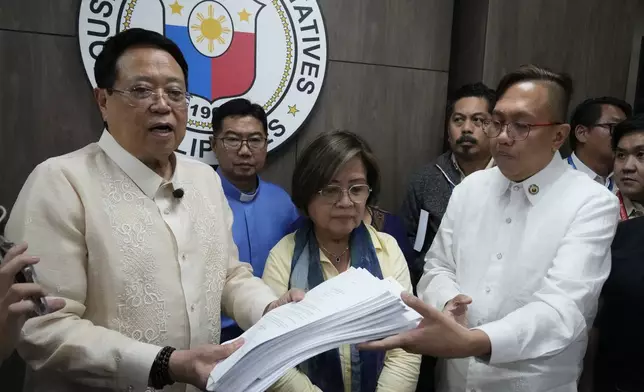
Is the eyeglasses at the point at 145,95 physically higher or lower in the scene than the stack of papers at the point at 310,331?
higher

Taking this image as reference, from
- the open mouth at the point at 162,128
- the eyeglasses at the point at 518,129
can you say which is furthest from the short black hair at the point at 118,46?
the eyeglasses at the point at 518,129

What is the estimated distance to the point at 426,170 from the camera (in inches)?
101

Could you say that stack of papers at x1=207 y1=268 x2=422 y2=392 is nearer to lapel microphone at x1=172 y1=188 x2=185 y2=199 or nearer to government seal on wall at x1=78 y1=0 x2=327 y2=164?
lapel microphone at x1=172 y1=188 x2=185 y2=199

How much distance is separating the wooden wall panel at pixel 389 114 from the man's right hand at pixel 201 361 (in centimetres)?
159

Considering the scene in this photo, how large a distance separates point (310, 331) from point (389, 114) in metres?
1.84

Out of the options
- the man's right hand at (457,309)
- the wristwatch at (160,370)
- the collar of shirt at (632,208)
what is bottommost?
the wristwatch at (160,370)

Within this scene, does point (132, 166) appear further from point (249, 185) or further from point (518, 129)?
point (518, 129)

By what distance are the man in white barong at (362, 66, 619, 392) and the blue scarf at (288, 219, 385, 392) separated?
0.78 feet

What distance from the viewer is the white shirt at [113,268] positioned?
1112 mm

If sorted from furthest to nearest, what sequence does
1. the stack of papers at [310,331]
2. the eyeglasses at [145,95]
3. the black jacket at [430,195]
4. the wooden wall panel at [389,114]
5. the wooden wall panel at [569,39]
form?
the wooden wall panel at [569,39]
the wooden wall panel at [389,114]
the black jacket at [430,195]
the eyeglasses at [145,95]
the stack of papers at [310,331]

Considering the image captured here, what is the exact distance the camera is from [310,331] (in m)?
1.06

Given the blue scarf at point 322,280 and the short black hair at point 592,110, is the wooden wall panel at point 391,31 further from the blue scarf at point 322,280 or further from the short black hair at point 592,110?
the blue scarf at point 322,280

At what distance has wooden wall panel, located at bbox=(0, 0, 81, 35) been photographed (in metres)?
2.09

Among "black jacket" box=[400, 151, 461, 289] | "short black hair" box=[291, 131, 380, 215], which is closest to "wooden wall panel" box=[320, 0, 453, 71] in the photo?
"black jacket" box=[400, 151, 461, 289]
